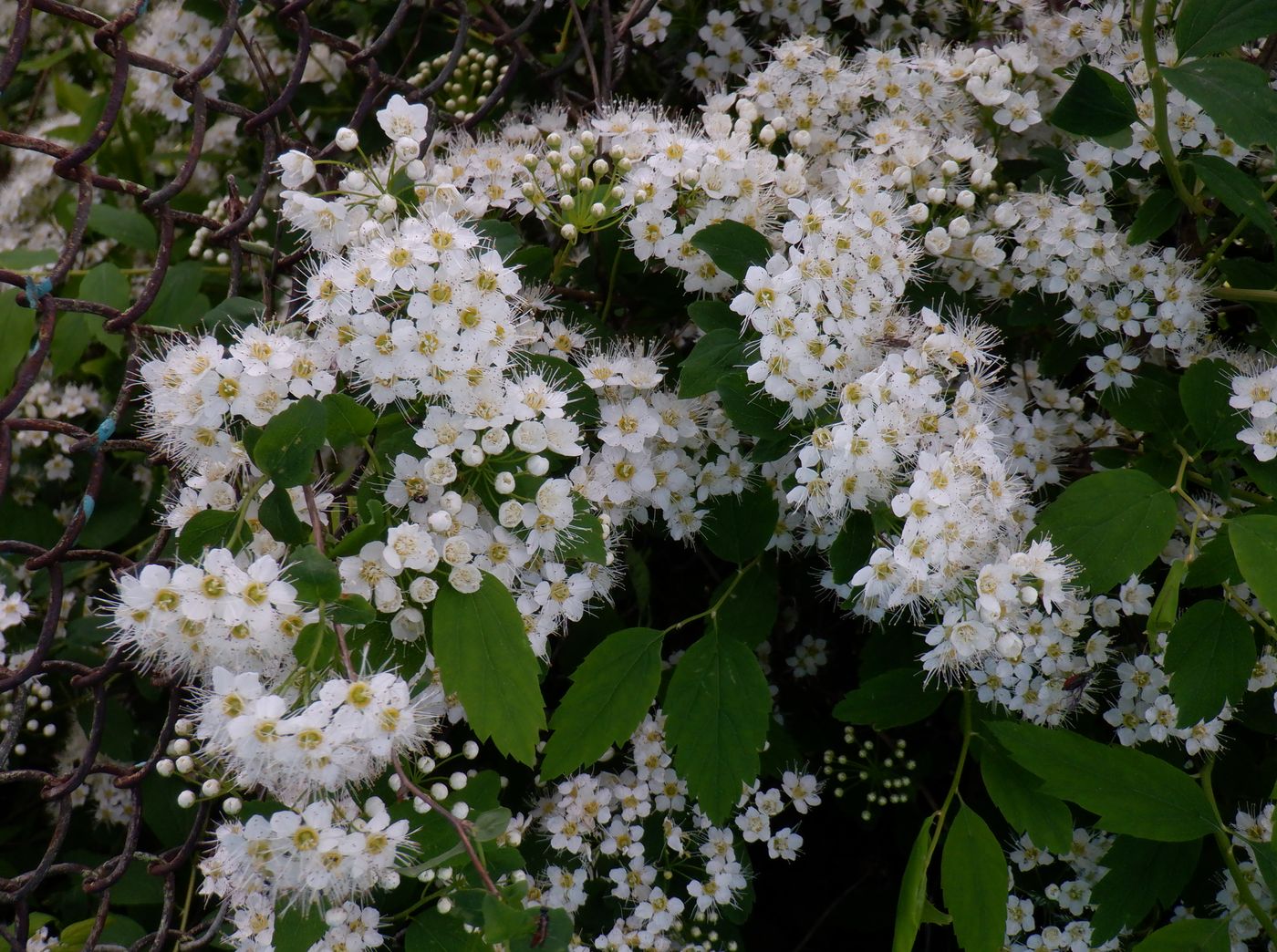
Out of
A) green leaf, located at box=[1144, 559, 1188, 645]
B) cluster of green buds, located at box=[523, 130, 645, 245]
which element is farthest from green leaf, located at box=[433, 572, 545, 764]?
green leaf, located at box=[1144, 559, 1188, 645]

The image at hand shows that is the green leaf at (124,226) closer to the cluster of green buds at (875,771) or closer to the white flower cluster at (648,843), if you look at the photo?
the white flower cluster at (648,843)

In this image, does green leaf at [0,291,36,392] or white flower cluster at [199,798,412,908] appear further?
green leaf at [0,291,36,392]

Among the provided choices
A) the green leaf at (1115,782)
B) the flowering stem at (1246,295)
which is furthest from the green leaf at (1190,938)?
the flowering stem at (1246,295)

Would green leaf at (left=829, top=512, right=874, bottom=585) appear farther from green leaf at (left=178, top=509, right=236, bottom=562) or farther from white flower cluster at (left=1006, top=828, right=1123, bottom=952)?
green leaf at (left=178, top=509, right=236, bottom=562)

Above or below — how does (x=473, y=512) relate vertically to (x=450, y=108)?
below

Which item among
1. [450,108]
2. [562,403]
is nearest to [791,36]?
[450,108]

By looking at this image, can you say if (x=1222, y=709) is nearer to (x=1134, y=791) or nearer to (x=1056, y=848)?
(x=1134, y=791)

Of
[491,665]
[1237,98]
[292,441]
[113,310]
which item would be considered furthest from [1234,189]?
[113,310]
